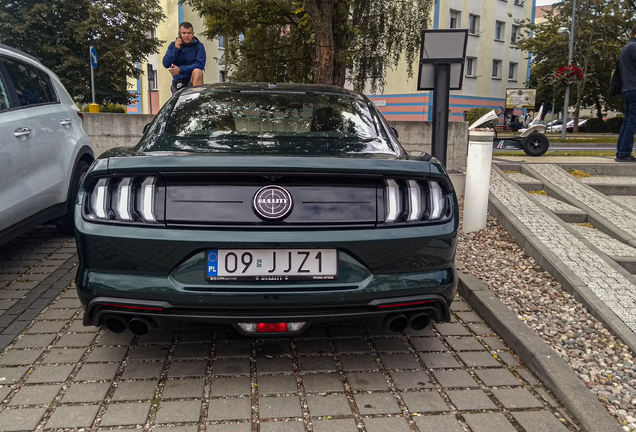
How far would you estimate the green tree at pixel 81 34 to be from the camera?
3175 cm

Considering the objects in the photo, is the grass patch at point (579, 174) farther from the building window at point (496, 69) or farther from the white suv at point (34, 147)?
the building window at point (496, 69)

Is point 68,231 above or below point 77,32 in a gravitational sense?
below

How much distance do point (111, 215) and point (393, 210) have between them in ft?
4.40

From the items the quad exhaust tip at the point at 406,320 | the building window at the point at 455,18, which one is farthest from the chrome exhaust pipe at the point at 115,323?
the building window at the point at 455,18

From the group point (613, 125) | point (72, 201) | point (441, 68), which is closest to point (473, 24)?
point (613, 125)

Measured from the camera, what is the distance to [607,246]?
200 inches

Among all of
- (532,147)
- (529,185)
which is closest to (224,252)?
(529,185)

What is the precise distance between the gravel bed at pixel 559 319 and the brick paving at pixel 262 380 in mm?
287

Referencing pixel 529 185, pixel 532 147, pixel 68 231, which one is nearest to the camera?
pixel 68 231

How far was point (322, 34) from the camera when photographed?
10680 mm

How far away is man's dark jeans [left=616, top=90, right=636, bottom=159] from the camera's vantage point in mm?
8625

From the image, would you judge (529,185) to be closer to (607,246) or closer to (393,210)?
(607,246)

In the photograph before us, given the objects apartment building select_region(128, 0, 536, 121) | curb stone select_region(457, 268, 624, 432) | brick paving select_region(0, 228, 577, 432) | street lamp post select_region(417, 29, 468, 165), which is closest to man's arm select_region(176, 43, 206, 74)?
street lamp post select_region(417, 29, 468, 165)

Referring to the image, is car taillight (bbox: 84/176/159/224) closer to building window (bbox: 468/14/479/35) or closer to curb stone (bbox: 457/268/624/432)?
curb stone (bbox: 457/268/624/432)
